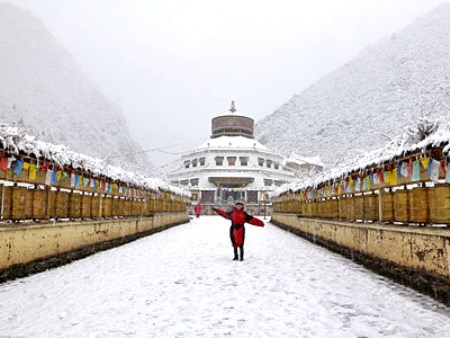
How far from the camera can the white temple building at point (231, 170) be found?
49.8 meters

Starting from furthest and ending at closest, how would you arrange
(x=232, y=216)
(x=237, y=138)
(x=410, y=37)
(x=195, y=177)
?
(x=410, y=37), (x=237, y=138), (x=195, y=177), (x=232, y=216)

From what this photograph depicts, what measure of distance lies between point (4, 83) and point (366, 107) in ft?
355

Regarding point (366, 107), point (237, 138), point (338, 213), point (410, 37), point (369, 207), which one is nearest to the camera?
point (369, 207)

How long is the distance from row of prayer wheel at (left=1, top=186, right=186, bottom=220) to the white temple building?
31885 millimetres

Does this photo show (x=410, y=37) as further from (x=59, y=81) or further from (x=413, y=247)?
(x=413, y=247)

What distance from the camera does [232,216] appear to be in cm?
909

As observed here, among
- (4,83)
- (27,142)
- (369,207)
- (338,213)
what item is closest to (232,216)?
(369,207)

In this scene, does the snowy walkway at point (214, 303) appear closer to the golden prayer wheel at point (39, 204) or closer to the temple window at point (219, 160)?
the golden prayer wheel at point (39, 204)

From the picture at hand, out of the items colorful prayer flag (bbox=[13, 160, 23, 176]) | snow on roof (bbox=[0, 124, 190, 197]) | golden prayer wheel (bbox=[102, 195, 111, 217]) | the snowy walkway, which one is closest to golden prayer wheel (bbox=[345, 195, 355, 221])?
the snowy walkway

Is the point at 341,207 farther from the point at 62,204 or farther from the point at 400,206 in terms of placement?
the point at 62,204

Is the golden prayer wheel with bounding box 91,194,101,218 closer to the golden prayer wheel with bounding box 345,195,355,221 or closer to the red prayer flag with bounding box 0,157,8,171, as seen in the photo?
the red prayer flag with bounding box 0,157,8,171

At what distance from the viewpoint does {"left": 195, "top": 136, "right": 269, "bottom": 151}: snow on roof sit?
56406mm

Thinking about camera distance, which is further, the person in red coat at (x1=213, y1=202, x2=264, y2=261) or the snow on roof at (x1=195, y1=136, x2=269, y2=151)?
the snow on roof at (x1=195, y1=136, x2=269, y2=151)

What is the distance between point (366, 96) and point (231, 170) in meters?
78.1
